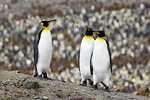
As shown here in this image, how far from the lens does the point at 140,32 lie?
25297 mm

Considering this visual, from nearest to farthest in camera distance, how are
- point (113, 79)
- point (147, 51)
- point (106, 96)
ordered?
point (106, 96), point (113, 79), point (147, 51)

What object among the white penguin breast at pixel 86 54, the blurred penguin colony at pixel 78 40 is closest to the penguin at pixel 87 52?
the white penguin breast at pixel 86 54

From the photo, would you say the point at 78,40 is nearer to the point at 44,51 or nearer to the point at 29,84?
the point at 44,51

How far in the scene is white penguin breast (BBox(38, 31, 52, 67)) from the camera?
727 cm

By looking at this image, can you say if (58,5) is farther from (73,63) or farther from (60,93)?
(60,93)

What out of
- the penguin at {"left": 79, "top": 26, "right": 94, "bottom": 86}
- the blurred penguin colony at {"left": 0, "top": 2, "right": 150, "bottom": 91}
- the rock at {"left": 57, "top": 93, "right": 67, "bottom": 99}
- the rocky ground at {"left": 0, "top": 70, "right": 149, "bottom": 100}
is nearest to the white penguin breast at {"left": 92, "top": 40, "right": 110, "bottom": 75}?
the penguin at {"left": 79, "top": 26, "right": 94, "bottom": 86}

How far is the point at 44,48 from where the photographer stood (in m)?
7.28

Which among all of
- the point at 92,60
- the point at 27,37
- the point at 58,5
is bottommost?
the point at 92,60

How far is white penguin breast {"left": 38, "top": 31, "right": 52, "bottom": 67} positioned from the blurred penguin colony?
9003mm

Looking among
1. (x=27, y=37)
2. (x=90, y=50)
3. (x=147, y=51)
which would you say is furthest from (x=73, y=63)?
(x=90, y=50)

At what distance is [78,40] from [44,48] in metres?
17.7

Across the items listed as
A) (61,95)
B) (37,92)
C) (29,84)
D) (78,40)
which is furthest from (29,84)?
(78,40)

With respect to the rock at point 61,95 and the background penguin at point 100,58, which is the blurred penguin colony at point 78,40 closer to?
the background penguin at point 100,58

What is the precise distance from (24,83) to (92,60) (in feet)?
6.94
